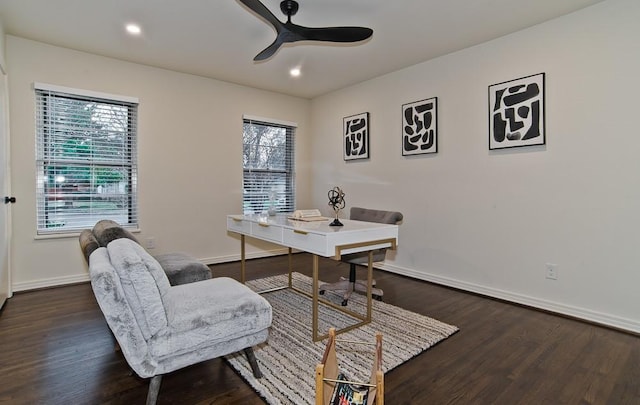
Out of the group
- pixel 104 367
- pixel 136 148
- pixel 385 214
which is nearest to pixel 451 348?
pixel 385 214

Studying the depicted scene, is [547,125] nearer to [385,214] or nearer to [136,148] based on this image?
[385,214]

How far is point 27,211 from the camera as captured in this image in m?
3.33

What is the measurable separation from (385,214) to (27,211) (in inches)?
144

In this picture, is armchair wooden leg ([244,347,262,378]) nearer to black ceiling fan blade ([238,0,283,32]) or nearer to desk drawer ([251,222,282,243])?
desk drawer ([251,222,282,243])

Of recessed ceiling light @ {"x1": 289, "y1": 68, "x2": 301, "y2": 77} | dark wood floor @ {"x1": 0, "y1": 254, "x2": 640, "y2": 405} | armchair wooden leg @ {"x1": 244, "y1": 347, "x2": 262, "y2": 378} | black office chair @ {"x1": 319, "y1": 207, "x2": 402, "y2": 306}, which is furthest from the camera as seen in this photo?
recessed ceiling light @ {"x1": 289, "y1": 68, "x2": 301, "y2": 77}

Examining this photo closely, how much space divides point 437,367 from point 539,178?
79.2 inches

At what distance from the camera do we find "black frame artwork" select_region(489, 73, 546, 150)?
9.50ft

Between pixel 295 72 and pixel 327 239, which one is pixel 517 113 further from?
pixel 295 72

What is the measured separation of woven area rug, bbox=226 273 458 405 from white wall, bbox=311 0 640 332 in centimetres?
113

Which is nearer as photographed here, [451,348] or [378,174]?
[451,348]

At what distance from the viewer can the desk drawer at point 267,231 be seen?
2.58 metres

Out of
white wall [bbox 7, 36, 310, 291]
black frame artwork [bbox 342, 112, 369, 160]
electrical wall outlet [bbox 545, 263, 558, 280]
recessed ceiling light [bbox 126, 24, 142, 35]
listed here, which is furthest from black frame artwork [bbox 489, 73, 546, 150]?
recessed ceiling light [bbox 126, 24, 142, 35]

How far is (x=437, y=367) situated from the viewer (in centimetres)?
196

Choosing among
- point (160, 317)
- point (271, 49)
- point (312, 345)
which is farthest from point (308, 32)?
point (312, 345)
